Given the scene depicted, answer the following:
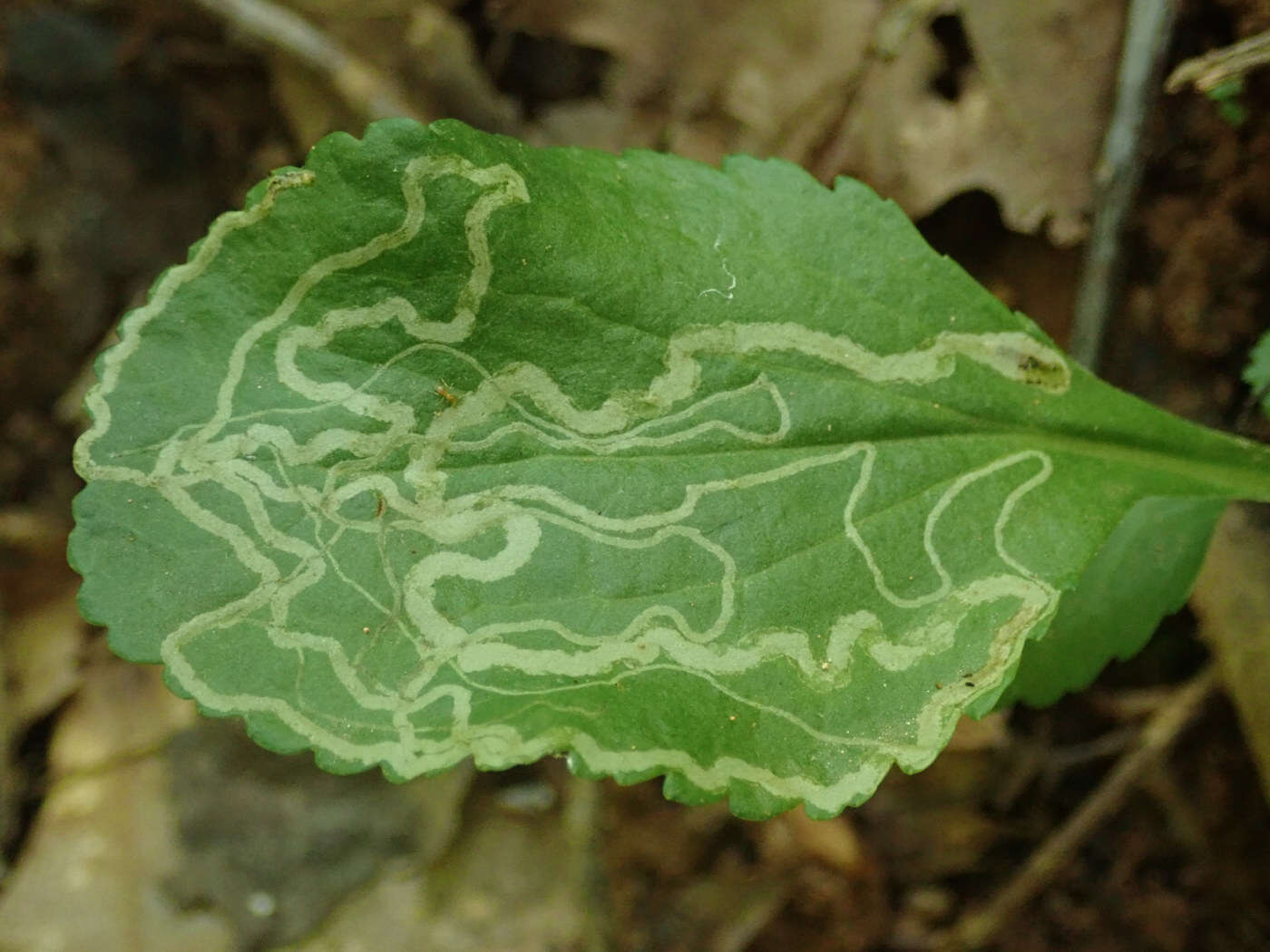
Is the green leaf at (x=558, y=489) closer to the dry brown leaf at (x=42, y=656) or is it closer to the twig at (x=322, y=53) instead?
the twig at (x=322, y=53)

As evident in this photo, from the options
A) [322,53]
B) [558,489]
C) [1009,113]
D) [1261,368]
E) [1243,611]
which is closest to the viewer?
[558,489]

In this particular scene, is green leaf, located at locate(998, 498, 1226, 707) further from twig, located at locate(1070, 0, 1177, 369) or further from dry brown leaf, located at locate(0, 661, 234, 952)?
dry brown leaf, located at locate(0, 661, 234, 952)

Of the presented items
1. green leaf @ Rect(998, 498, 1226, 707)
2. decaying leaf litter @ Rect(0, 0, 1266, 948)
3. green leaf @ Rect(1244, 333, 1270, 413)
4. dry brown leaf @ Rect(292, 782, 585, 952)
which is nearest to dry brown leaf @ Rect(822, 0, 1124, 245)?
decaying leaf litter @ Rect(0, 0, 1266, 948)

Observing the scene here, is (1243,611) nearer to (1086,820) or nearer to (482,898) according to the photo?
(1086,820)

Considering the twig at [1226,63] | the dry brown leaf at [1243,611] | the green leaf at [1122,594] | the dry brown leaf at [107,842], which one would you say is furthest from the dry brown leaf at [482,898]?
the twig at [1226,63]

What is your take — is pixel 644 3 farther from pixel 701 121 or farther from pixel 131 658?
pixel 131 658

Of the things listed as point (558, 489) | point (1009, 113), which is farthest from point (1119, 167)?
point (558, 489)
